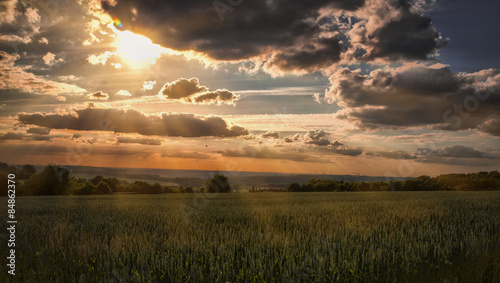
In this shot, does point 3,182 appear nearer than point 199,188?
Yes

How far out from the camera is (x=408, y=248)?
541 centimetres

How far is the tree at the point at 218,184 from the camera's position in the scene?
6244 centimetres

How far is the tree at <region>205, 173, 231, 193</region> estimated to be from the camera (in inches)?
2458

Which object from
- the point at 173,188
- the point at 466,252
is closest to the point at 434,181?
the point at 173,188

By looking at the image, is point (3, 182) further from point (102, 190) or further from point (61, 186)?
point (102, 190)

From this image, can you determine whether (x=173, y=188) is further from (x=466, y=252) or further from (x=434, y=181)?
(x=466, y=252)

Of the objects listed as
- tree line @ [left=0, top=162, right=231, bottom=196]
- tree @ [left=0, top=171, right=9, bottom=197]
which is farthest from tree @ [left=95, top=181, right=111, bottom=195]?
tree @ [left=0, top=171, right=9, bottom=197]

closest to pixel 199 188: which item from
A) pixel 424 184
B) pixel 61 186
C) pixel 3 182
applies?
pixel 61 186

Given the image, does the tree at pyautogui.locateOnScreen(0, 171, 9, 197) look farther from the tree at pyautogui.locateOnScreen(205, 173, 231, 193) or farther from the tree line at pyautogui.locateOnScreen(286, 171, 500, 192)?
the tree line at pyautogui.locateOnScreen(286, 171, 500, 192)

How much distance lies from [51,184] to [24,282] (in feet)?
185

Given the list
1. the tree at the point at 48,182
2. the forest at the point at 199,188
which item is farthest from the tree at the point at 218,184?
the tree at the point at 48,182

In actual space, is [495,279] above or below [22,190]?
above

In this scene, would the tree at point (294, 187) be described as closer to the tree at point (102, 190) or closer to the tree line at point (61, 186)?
the tree line at point (61, 186)

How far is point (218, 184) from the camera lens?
64.2 m
